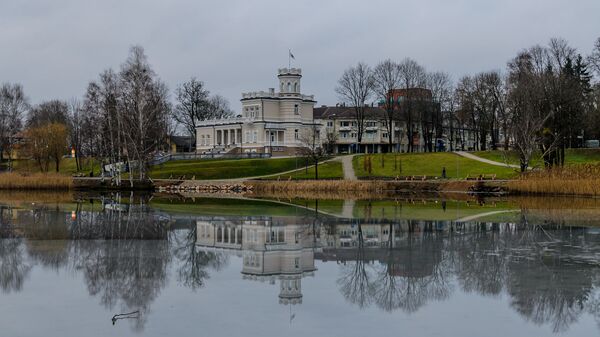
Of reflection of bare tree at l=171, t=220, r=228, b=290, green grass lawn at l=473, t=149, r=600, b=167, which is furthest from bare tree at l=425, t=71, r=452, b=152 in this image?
reflection of bare tree at l=171, t=220, r=228, b=290

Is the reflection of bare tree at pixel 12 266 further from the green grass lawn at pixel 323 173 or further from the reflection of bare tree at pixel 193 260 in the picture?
the green grass lawn at pixel 323 173

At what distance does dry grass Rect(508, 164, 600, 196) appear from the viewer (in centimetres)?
4774

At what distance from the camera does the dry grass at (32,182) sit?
63.7 m

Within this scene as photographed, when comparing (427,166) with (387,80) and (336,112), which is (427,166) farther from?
(336,112)

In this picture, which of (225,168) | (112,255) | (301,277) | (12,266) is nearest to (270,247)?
(112,255)

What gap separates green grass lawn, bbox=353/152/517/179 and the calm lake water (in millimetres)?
36033

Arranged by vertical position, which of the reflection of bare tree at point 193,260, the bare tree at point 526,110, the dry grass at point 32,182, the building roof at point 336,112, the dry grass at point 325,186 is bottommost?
the reflection of bare tree at point 193,260

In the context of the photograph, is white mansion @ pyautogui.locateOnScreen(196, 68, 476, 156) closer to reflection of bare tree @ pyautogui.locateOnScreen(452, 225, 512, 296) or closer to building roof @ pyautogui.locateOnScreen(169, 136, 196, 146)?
building roof @ pyautogui.locateOnScreen(169, 136, 196, 146)

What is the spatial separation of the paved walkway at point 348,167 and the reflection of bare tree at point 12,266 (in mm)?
48636

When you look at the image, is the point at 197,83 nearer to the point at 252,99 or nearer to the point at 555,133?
the point at 252,99

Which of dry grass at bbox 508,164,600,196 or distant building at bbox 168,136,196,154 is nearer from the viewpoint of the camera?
dry grass at bbox 508,164,600,196

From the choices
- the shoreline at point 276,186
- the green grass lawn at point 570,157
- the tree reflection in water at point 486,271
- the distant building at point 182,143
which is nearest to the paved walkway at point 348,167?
the shoreline at point 276,186

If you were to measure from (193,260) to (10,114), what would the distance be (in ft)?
277

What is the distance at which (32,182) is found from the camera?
6372 centimetres
